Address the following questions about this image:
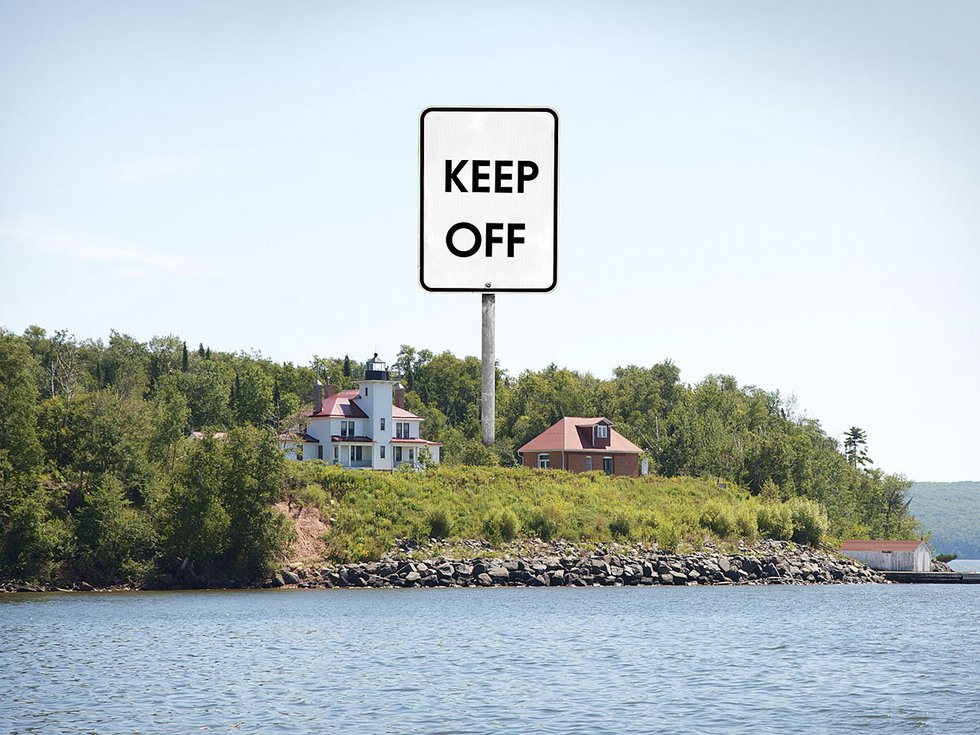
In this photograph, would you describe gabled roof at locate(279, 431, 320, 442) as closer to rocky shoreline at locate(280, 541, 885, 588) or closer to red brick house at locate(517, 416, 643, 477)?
rocky shoreline at locate(280, 541, 885, 588)

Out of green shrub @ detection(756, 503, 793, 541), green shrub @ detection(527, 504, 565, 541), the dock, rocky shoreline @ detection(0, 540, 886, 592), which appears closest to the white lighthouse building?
green shrub @ detection(527, 504, 565, 541)

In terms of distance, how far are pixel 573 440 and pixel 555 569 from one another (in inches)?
870

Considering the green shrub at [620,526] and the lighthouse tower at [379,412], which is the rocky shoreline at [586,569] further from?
the lighthouse tower at [379,412]

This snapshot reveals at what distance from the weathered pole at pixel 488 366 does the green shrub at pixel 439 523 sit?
77968mm

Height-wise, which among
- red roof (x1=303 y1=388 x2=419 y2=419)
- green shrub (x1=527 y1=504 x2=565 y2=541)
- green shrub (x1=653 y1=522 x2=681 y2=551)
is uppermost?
red roof (x1=303 y1=388 x2=419 y2=419)

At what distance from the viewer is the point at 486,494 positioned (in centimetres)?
9044

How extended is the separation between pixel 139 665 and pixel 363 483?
4851 centimetres

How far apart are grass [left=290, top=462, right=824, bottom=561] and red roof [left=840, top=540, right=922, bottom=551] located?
40.2 feet

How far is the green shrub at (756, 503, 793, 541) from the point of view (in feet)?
328

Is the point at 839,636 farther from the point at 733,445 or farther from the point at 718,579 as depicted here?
the point at 733,445

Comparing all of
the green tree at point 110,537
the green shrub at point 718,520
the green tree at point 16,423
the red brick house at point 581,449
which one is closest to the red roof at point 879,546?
the green shrub at point 718,520

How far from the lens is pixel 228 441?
3088 inches

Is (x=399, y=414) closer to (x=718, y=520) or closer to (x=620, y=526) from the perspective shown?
(x=620, y=526)

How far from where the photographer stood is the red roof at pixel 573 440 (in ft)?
342
